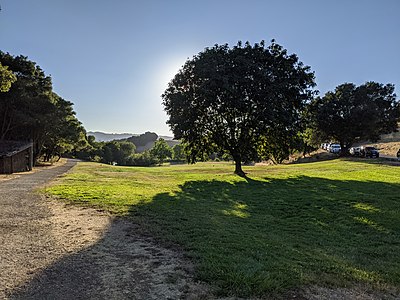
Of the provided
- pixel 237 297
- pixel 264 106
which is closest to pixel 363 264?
pixel 237 297

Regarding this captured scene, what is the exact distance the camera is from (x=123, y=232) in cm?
674

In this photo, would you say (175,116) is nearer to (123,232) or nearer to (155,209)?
(155,209)

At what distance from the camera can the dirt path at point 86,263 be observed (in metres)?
3.84

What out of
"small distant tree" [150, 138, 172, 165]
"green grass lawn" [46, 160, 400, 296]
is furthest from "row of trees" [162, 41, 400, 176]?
"small distant tree" [150, 138, 172, 165]

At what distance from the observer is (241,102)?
70.3 ft

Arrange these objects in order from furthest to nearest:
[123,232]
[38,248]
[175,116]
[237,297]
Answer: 1. [175,116]
2. [123,232]
3. [38,248]
4. [237,297]

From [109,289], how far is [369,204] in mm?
11158

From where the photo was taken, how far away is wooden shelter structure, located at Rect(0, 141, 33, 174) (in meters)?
23.6

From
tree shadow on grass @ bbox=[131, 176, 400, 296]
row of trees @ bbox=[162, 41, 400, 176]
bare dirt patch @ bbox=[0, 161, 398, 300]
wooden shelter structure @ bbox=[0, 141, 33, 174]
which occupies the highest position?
row of trees @ bbox=[162, 41, 400, 176]

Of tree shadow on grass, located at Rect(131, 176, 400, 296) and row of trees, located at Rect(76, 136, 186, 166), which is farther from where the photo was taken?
row of trees, located at Rect(76, 136, 186, 166)

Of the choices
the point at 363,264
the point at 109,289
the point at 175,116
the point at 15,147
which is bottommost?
the point at 363,264

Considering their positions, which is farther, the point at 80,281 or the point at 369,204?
the point at 369,204

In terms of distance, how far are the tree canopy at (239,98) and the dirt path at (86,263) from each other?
15.7m

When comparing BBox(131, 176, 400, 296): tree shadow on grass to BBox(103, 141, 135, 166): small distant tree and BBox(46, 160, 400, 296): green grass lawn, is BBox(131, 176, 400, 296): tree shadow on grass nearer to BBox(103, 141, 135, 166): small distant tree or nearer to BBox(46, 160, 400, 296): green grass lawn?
BBox(46, 160, 400, 296): green grass lawn
